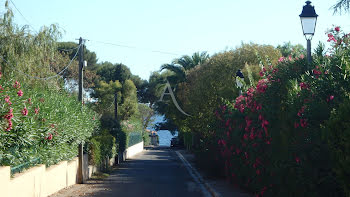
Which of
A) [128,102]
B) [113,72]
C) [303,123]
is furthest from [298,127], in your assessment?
[113,72]

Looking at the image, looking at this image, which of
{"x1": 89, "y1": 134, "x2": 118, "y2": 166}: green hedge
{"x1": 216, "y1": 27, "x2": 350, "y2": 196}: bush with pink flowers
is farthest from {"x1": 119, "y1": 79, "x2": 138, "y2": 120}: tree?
{"x1": 216, "y1": 27, "x2": 350, "y2": 196}: bush with pink flowers

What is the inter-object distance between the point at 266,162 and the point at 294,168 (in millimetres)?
3251

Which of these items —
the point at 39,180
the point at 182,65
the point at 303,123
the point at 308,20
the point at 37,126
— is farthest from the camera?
the point at 182,65

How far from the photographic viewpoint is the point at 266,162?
40.2 feet

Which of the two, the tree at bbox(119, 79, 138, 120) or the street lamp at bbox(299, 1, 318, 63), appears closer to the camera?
the street lamp at bbox(299, 1, 318, 63)

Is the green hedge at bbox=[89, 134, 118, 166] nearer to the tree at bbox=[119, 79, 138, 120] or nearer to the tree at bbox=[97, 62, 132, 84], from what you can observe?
the tree at bbox=[119, 79, 138, 120]

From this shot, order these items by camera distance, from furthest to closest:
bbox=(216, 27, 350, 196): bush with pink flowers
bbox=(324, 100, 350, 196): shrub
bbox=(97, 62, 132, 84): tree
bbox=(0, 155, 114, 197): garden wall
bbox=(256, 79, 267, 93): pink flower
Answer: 1. bbox=(97, 62, 132, 84): tree
2. bbox=(256, 79, 267, 93): pink flower
3. bbox=(0, 155, 114, 197): garden wall
4. bbox=(216, 27, 350, 196): bush with pink flowers
5. bbox=(324, 100, 350, 196): shrub

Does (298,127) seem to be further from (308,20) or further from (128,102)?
(128,102)

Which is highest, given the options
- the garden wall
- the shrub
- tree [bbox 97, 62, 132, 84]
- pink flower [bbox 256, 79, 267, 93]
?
tree [bbox 97, 62, 132, 84]

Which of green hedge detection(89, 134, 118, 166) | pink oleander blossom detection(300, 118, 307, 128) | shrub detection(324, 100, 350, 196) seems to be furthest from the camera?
green hedge detection(89, 134, 118, 166)

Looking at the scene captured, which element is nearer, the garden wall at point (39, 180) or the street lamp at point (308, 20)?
the garden wall at point (39, 180)

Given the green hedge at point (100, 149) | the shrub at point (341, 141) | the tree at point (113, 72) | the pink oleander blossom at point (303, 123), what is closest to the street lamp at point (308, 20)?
the pink oleander blossom at point (303, 123)

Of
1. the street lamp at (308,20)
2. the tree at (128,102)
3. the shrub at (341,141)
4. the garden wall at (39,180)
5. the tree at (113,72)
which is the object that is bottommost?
the garden wall at (39,180)

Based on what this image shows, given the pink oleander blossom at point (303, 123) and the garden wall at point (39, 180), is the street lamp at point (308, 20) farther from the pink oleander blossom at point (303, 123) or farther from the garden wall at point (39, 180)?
the garden wall at point (39, 180)
